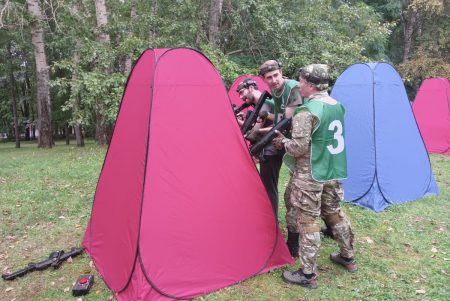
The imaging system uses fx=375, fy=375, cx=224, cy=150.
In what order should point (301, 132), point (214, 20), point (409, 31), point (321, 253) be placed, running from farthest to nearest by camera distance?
point (409, 31) < point (214, 20) < point (321, 253) < point (301, 132)

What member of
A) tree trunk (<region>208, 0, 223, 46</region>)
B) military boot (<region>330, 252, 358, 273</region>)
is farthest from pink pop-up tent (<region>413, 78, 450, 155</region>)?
military boot (<region>330, 252, 358, 273</region>)

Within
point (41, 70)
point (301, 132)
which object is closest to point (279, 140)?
point (301, 132)

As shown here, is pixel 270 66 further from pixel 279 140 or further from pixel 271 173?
pixel 271 173

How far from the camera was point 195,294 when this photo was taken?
335 centimetres

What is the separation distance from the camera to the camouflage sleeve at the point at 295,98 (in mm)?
3698

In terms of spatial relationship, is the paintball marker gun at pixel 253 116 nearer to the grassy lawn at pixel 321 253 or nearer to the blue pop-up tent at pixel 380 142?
the grassy lawn at pixel 321 253

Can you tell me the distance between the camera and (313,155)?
3.41 meters

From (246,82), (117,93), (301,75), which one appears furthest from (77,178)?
(301,75)

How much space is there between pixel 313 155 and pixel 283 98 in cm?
76

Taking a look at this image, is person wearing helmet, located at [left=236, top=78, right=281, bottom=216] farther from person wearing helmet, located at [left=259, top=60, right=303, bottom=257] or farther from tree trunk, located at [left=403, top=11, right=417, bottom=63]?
tree trunk, located at [left=403, top=11, right=417, bottom=63]

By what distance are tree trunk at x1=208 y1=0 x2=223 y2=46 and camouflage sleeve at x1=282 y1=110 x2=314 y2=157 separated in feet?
32.7

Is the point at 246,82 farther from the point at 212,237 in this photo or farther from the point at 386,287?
the point at 386,287

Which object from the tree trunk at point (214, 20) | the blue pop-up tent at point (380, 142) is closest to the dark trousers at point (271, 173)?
the blue pop-up tent at point (380, 142)

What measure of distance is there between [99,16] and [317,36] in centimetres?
725
